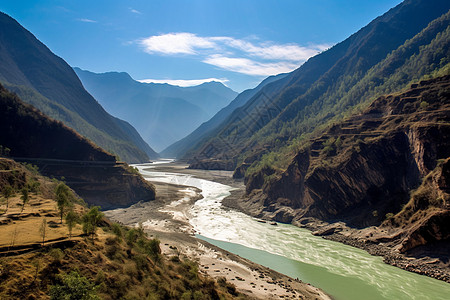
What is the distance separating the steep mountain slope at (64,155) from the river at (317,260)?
3152 cm

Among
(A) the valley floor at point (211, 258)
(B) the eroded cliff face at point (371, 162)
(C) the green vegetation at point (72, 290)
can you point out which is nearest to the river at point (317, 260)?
(A) the valley floor at point (211, 258)

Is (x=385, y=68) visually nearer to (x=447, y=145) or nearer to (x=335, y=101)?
(x=335, y=101)

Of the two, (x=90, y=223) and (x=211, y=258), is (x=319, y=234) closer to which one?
(x=211, y=258)

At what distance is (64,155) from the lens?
275 feet

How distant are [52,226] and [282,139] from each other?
156 metres

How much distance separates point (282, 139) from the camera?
172 meters

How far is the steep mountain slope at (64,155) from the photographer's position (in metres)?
Answer: 77.3

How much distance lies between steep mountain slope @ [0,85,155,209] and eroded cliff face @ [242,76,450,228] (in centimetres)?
4473

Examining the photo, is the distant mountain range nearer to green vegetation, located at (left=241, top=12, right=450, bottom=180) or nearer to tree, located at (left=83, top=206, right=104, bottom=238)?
green vegetation, located at (left=241, top=12, right=450, bottom=180)

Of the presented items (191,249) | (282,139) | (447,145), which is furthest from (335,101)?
(191,249)

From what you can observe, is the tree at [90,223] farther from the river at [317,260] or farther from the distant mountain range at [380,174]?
the distant mountain range at [380,174]

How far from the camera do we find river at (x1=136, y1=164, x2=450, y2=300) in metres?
33.8

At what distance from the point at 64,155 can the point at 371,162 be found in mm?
88799

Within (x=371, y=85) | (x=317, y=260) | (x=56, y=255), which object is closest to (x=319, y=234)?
(x=317, y=260)
